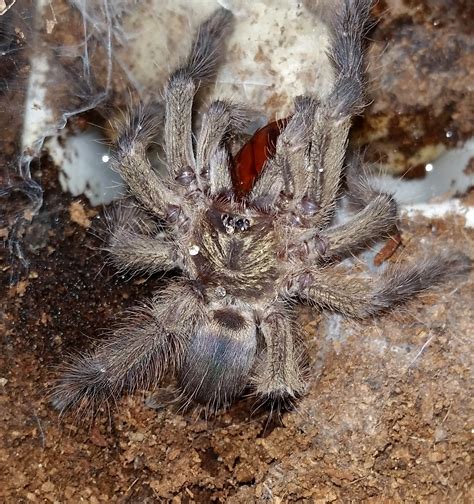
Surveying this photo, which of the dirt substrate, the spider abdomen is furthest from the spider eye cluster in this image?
the dirt substrate

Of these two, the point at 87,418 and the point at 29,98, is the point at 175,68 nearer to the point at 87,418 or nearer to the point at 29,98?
the point at 29,98

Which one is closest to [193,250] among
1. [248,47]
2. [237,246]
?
[237,246]

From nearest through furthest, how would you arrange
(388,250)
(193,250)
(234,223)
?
(234,223) → (193,250) → (388,250)

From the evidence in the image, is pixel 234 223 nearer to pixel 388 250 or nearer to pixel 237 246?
pixel 237 246

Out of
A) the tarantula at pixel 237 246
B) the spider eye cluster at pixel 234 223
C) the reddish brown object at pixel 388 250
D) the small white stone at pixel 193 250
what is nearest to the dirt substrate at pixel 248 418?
the reddish brown object at pixel 388 250

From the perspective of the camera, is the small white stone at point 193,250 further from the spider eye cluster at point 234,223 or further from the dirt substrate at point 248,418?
the dirt substrate at point 248,418

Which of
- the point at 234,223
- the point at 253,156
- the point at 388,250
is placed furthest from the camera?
the point at 388,250
